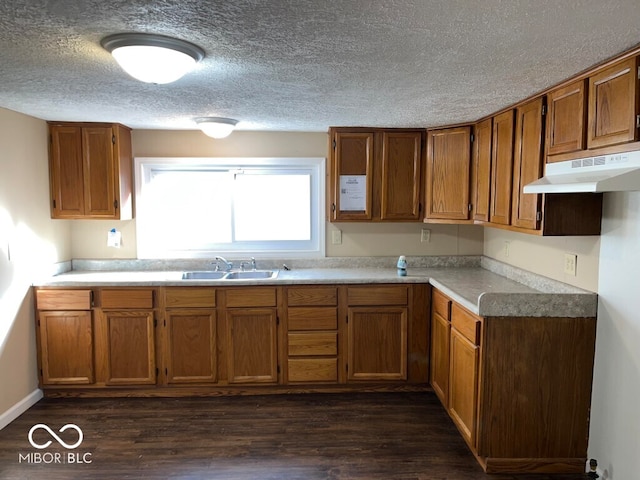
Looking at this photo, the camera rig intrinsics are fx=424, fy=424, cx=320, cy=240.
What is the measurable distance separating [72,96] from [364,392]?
2800mm

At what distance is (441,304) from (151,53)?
233 centimetres

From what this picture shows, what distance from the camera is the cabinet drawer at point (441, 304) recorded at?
9.24 feet

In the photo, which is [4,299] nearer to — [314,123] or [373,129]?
[314,123]

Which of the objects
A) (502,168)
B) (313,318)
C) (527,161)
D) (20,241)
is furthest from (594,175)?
(20,241)

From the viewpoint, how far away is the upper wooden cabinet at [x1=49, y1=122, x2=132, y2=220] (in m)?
3.26

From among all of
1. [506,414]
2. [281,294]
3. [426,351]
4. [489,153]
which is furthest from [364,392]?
[489,153]

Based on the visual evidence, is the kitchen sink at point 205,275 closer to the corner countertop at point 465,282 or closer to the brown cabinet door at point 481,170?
the corner countertop at point 465,282

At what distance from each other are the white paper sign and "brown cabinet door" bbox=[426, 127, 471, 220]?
1.69 feet

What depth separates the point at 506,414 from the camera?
7.52 feet

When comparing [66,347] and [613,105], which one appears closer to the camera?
[613,105]

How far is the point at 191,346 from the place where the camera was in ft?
10.4

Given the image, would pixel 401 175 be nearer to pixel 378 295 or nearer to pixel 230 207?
pixel 378 295

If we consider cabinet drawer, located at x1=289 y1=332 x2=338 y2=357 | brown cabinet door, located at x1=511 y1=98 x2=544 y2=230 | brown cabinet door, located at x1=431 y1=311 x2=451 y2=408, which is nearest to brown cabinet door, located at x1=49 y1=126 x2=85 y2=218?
cabinet drawer, located at x1=289 y1=332 x2=338 y2=357

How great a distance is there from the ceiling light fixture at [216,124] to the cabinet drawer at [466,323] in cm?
198
